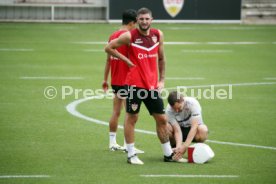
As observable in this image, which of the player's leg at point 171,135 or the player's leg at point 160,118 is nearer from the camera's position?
the player's leg at point 160,118

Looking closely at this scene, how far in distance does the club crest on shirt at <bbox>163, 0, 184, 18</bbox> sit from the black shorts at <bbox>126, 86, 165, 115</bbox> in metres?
23.8

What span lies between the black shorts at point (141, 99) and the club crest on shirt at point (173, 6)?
2379 centimetres

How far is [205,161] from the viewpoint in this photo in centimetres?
1134

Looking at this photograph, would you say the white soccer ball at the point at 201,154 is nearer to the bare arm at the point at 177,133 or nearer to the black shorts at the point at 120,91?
the bare arm at the point at 177,133

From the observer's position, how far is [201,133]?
11.9 m

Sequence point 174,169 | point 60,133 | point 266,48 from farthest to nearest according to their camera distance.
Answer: point 266,48
point 60,133
point 174,169

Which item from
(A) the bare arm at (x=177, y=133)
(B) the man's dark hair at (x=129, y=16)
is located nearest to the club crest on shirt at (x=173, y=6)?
(B) the man's dark hair at (x=129, y=16)

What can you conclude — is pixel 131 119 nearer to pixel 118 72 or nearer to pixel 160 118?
pixel 160 118

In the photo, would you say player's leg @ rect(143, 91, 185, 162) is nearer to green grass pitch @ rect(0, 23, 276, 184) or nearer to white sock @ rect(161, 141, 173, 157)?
white sock @ rect(161, 141, 173, 157)

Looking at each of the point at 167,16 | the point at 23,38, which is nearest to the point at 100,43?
the point at 23,38

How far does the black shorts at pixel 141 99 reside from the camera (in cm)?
1117

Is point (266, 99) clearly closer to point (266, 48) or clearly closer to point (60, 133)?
point (60, 133)

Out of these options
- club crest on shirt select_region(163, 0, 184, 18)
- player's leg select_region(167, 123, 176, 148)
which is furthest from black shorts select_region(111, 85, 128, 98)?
club crest on shirt select_region(163, 0, 184, 18)

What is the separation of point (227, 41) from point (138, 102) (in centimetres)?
1906
